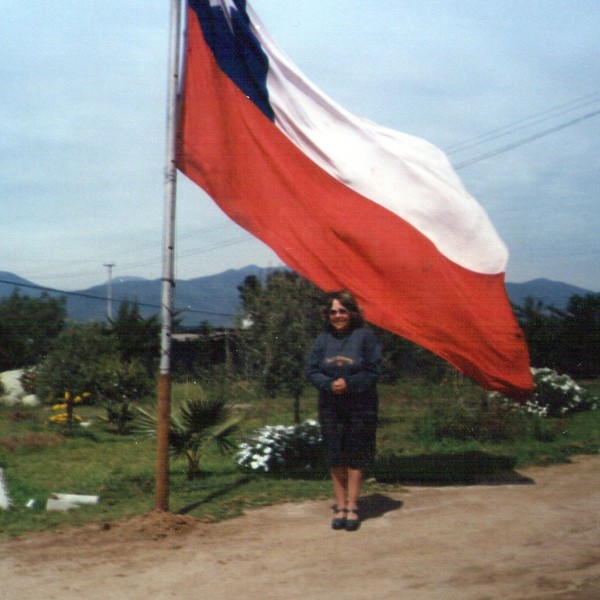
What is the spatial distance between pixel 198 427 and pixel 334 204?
119 inches

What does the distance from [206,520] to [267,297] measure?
882 cm

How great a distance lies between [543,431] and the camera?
45.4ft

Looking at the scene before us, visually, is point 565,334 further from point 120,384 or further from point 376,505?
point 376,505

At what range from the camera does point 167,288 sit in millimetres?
6867

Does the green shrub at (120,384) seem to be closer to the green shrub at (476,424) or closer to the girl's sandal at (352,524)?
the green shrub at (476,424)

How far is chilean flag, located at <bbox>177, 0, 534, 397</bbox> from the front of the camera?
7281 mm

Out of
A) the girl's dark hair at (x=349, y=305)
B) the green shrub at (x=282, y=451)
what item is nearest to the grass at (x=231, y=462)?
the green shrub at (x=282, y=451)

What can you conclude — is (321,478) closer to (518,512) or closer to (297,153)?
(518,512)

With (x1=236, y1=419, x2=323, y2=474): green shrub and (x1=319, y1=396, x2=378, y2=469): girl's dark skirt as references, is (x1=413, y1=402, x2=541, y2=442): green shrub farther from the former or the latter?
(x1=319, y1=396, x2=378, y2=469): girl's dark skirt

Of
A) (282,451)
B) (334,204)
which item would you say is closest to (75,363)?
(282,451)

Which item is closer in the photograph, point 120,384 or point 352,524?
point 352,524

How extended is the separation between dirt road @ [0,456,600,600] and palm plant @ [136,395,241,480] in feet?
6.19

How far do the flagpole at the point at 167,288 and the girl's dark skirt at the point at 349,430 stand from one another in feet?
4.05

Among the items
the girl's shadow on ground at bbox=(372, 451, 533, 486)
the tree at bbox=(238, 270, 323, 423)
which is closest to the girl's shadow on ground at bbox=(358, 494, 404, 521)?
the girl's shadow on ground at bbox=(372, 451, 533, 486)
